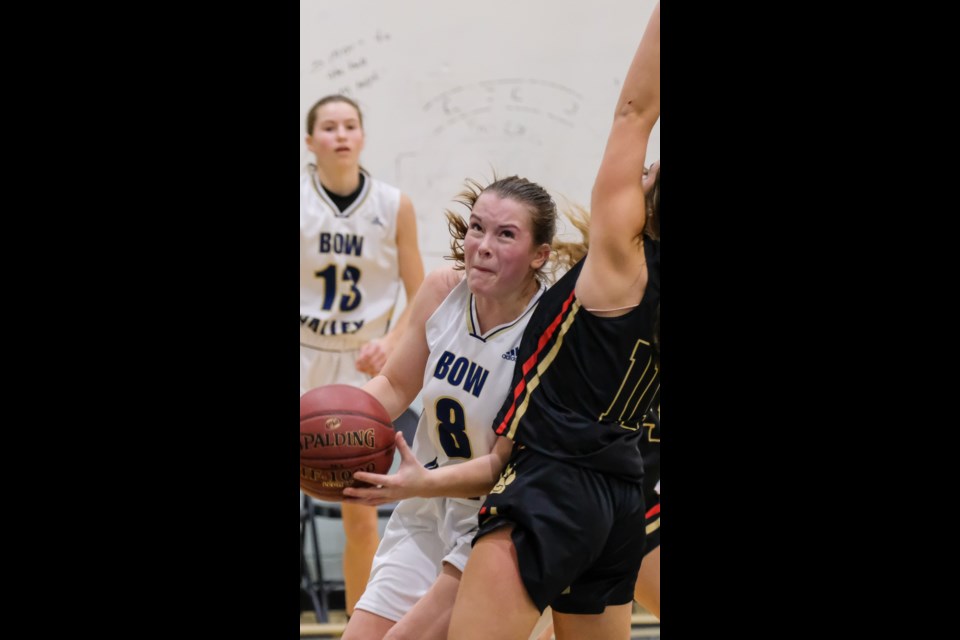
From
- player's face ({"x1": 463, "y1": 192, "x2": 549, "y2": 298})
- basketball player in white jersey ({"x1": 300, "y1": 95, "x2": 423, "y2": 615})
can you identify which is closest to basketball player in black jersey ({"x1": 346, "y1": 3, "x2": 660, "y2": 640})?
player's face ({"x1": 463, "y1": 192, "x2": 549, "y2": 298})

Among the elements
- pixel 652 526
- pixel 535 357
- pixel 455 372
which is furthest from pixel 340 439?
pixel 652 526

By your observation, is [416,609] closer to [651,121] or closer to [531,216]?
[531,216]

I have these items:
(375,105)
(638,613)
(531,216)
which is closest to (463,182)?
(531,216)

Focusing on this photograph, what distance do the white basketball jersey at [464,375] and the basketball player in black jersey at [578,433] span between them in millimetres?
64

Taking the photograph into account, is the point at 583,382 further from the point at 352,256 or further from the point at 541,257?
the point at 352,256

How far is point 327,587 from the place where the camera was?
203 inches

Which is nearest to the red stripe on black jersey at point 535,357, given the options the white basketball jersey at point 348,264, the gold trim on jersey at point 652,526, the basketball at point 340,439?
the basketball at point 340,439

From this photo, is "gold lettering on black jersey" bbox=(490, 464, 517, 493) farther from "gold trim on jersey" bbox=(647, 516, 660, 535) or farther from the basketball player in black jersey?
"gold trim on jersey" bbox=(647, 516, 660, 535)

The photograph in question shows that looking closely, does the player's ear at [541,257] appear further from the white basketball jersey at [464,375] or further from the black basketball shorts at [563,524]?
the black basketball shorts at [563,524]

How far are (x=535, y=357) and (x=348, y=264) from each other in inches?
53.4

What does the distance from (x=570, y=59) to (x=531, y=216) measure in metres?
0.53

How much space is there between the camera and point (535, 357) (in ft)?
10.8

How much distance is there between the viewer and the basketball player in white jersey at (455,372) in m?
3.32

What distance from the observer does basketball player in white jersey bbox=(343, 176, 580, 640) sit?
3.32 meters
